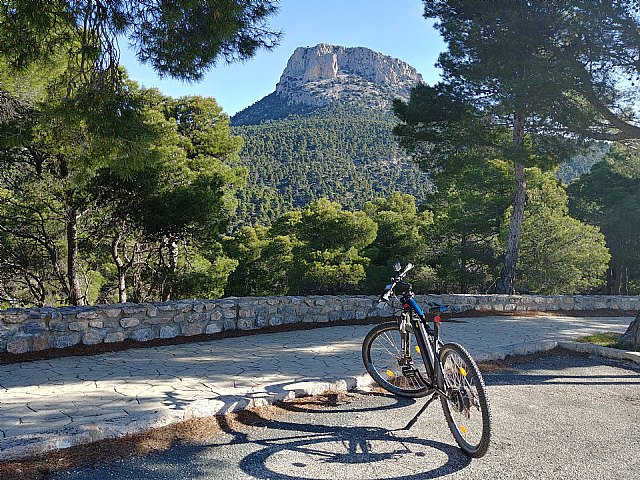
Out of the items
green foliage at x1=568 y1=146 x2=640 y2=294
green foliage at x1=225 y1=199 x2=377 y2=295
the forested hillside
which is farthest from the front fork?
the forested hillside

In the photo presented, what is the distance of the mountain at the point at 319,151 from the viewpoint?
1449 inches

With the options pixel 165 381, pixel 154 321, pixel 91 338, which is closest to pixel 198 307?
pixel 154 321

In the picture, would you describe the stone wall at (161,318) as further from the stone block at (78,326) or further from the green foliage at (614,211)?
the green foliage at (614,211)

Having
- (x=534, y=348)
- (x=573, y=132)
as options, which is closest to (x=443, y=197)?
(x=573, y=132)

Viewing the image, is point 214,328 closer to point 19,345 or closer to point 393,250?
point 19,345

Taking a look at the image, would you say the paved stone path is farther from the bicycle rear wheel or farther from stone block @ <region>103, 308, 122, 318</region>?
stone block @ <region>103, 308, 122, 318</region>

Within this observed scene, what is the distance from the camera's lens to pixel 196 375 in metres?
4.81

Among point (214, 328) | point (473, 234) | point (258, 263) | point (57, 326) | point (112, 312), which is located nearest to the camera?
point (57, 326)

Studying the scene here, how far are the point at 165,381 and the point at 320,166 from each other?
37.7 meters

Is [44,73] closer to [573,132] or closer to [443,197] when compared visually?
[573,132]

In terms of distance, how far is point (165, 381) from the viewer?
4551 millimetres

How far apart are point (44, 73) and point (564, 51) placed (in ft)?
26.3

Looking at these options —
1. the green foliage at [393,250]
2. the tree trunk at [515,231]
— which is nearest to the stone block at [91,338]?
the tree trunk at [515,231]

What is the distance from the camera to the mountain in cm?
3681
